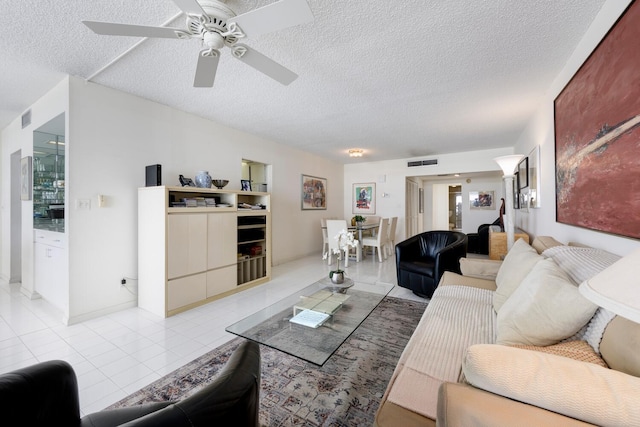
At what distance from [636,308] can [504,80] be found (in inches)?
112

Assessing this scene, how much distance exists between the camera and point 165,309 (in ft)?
8.81

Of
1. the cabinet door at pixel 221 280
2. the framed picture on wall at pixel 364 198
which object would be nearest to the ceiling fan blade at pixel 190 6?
the cabinet door at pixel 221 280

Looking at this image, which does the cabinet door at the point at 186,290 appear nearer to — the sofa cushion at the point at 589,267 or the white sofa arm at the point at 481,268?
the white sofa arm at the point at 481,268

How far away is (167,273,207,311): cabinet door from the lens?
2756 millimetres

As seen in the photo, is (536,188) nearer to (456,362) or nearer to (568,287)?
(568,287)

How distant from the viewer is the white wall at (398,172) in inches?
223

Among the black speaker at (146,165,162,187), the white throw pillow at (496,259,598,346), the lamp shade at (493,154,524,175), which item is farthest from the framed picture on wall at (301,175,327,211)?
the white throw pillow at (496,259,598,346)

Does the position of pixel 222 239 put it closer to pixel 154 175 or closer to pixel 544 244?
pixel 154 175

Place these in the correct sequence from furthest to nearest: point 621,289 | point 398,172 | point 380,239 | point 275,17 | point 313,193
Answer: point 398,172
point 313,193
point 380,239
point 275,17
point 621,289

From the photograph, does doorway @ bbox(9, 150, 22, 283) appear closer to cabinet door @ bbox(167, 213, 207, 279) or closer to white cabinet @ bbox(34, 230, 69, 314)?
white cabinet @ bbox(34, 230, 69, 314)

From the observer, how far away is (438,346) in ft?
4.36

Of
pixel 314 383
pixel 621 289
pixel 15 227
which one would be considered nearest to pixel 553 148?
pixel 621 289

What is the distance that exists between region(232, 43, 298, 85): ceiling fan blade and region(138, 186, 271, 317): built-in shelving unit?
5.41ft

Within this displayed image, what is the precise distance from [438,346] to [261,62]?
2.11 meters
